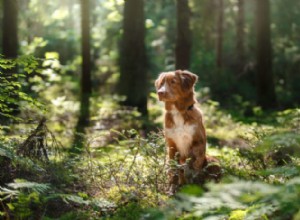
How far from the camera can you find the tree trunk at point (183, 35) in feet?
50.6

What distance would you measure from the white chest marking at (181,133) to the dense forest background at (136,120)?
0.18m

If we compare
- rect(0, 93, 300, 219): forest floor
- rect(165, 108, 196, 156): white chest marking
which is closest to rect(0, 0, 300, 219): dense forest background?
rect(0, 93, 300, 219): forest floor

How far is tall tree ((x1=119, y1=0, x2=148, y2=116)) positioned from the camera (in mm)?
13992

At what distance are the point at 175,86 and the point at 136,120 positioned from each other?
6795 millimetres

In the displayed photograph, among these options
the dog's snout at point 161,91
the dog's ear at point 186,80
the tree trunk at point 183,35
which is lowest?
the dog's snout at point 161,91

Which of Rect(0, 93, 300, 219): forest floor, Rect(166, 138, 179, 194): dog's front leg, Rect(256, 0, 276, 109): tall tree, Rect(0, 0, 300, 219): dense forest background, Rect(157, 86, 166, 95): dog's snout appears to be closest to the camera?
Rect(0, 93, 300, 219): forest floor

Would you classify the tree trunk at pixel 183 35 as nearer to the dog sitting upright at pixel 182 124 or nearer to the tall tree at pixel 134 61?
the tall tree at pixel 134 61

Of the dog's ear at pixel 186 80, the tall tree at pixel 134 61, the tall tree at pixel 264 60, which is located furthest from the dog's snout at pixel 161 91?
the tall tree at pixel 264 60

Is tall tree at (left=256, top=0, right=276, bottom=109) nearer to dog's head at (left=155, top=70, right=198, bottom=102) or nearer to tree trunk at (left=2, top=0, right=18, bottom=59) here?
tree trunk at (left=2, top=0, right=18, bottom=59)

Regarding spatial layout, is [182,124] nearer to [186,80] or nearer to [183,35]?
[186,80]

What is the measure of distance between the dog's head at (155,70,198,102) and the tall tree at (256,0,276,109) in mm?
13138

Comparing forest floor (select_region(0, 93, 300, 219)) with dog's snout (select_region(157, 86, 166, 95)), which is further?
dog's snout (select_region(157, 86, 166, 95))

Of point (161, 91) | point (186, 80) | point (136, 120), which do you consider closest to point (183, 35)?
point (136, 120)

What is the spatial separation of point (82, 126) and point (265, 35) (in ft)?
29.8
